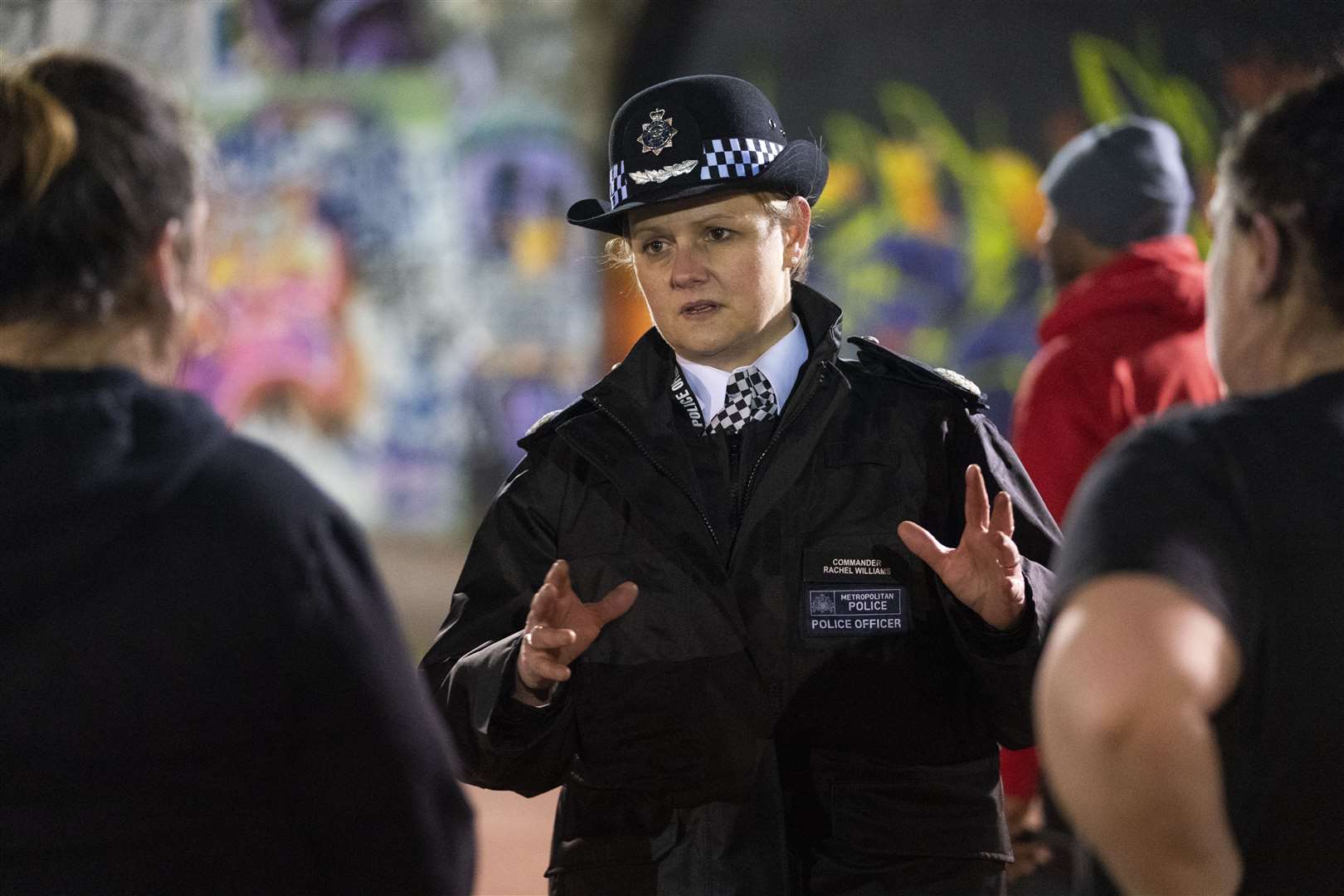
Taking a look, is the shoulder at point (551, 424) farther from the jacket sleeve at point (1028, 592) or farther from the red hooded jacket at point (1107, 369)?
the red hooded jacket at point (1107, 369)

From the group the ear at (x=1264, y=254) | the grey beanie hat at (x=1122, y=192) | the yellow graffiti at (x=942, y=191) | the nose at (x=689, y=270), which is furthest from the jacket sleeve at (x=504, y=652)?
the yellow graffiti at (x=942, y=191)

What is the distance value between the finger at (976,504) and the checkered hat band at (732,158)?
76 centimetres

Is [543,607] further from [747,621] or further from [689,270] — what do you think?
[689,270]

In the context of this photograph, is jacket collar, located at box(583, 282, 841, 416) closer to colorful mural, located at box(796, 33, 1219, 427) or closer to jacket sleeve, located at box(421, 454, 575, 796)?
jacket sleeve, located at box(421, 454, 575, 796)

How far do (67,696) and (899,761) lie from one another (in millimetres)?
1368

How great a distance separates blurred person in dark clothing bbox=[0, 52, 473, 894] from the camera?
1.61 m

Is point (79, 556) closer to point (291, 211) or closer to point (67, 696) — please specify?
point (67, 696)

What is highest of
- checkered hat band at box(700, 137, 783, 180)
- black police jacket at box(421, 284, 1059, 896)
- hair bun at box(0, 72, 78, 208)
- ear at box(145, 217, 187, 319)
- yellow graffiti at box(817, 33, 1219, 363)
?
yellow graffiti at box(817, 33, 1219, 363)

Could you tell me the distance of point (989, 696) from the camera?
2.49 metres

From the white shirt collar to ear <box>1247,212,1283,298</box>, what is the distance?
107 cm

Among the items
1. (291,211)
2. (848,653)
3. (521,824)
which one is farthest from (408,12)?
(848,653)

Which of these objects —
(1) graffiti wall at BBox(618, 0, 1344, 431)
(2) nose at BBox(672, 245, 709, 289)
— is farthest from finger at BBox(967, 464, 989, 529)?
(1) graffiti wall at BBox(618, 0, 1344, 431)

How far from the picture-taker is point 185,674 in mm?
1628

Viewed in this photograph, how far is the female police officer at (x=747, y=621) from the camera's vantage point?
2457 millimetres
